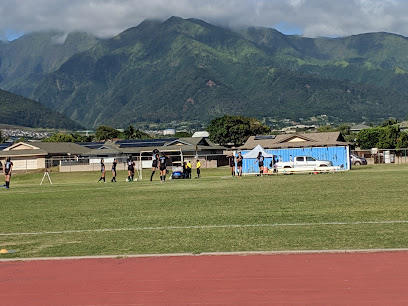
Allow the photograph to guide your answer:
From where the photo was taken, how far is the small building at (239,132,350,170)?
68.1 meters

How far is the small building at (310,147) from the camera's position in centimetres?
6812

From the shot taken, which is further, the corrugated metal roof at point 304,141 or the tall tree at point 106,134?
the tall tree at point 106,134

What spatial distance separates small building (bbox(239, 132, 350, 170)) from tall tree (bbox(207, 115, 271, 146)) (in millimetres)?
61932

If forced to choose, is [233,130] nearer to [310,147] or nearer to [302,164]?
[310,147]

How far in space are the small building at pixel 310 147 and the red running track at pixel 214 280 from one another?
5134 cm

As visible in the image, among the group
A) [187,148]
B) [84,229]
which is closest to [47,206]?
[84,229]

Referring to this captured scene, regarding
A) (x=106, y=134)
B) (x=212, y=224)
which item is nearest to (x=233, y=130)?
(x=106, y=134)

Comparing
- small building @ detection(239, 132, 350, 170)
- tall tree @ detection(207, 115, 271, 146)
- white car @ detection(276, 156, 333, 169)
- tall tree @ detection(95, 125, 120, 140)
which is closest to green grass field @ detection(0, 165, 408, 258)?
white car @ detection(276, 156, 333, 169)

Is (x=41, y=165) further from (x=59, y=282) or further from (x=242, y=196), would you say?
(x=59, y=282)

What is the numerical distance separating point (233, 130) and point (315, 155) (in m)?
80.0

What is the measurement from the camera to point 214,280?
10.2 metres

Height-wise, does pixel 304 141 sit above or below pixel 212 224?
above

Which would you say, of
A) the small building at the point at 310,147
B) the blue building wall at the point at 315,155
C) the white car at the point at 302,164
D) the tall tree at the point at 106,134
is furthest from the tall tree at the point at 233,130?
the white car at the point at 302,164

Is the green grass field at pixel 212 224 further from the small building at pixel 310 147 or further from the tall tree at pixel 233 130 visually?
the tall tree at pixel 233 130
